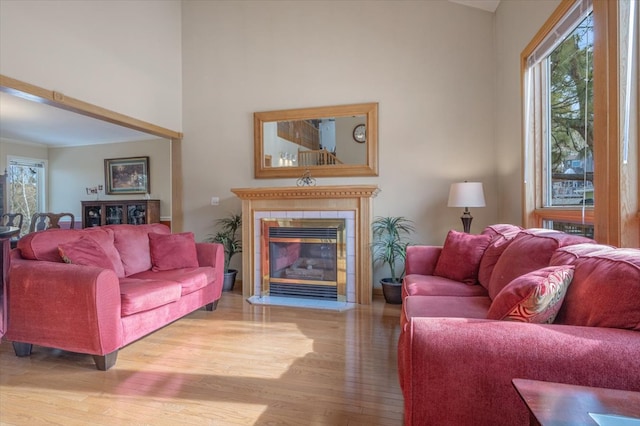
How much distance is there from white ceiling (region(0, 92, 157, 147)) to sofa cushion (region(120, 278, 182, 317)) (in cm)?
372

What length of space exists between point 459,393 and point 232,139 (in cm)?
403

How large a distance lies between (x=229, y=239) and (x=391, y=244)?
2.04 metres

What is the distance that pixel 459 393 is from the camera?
3.32ft

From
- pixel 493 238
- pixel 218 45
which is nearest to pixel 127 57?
pixel 218 45

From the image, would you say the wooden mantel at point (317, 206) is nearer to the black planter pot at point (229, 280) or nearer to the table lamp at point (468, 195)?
the black planter pot at point (229, 280)

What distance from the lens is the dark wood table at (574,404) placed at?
702 millimetres

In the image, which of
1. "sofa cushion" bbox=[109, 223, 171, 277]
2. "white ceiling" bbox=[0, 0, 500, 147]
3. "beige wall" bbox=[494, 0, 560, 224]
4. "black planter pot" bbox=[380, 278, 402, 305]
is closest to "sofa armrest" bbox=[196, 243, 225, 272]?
"sofa cushion" bbox=[109, 223, 171, 277]

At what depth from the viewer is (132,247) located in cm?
312

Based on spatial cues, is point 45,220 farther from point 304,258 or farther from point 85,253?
point 304,258

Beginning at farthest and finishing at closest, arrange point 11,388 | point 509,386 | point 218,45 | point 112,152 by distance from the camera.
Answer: point 112,152 < point 218,45 < point 11,388 < point 509,386

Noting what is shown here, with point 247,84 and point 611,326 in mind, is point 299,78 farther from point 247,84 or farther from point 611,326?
point 611,326

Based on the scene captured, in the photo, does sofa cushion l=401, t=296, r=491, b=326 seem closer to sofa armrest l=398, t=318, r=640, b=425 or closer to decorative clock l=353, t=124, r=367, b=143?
sofa armrest l=398, t=318, r=640, b=425

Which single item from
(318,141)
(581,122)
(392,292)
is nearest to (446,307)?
(581,122)

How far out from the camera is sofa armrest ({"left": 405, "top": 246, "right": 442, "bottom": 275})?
114 inches
